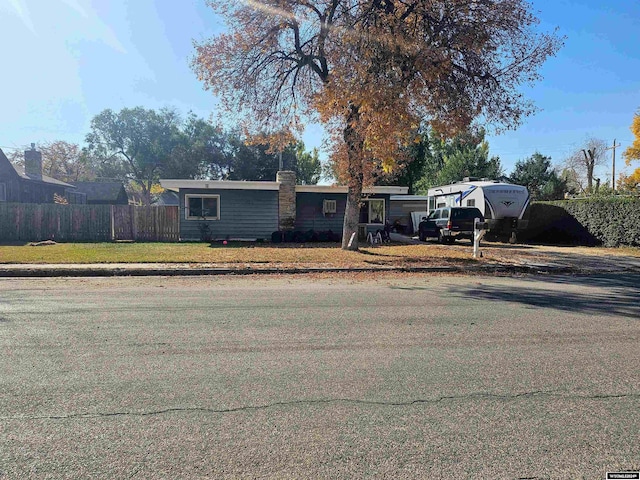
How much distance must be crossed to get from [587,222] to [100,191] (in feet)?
132

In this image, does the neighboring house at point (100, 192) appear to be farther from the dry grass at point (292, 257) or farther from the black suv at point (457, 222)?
the black suv at point (457, 222)

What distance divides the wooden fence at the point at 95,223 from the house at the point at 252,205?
112cm

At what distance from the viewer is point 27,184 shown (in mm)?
29859

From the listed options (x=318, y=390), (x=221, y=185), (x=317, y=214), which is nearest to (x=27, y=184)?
(x=221, y=185)

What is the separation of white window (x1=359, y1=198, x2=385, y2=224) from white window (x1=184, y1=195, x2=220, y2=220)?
24.2ft

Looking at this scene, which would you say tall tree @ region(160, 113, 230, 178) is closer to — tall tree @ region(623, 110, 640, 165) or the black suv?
the black suv

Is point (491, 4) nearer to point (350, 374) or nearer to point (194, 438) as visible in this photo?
point (350, 374)

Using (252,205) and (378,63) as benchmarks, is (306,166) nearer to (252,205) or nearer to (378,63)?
(252,205)

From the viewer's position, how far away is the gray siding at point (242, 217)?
1928cm

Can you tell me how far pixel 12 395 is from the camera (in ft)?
11.0

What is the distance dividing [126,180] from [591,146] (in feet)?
201

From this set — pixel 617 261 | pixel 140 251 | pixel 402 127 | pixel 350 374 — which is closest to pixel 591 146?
pixel 617 261

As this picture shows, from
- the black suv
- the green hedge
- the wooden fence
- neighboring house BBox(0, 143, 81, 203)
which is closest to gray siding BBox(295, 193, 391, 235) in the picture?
the black suv

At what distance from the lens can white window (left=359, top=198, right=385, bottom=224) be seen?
20.8 meters
